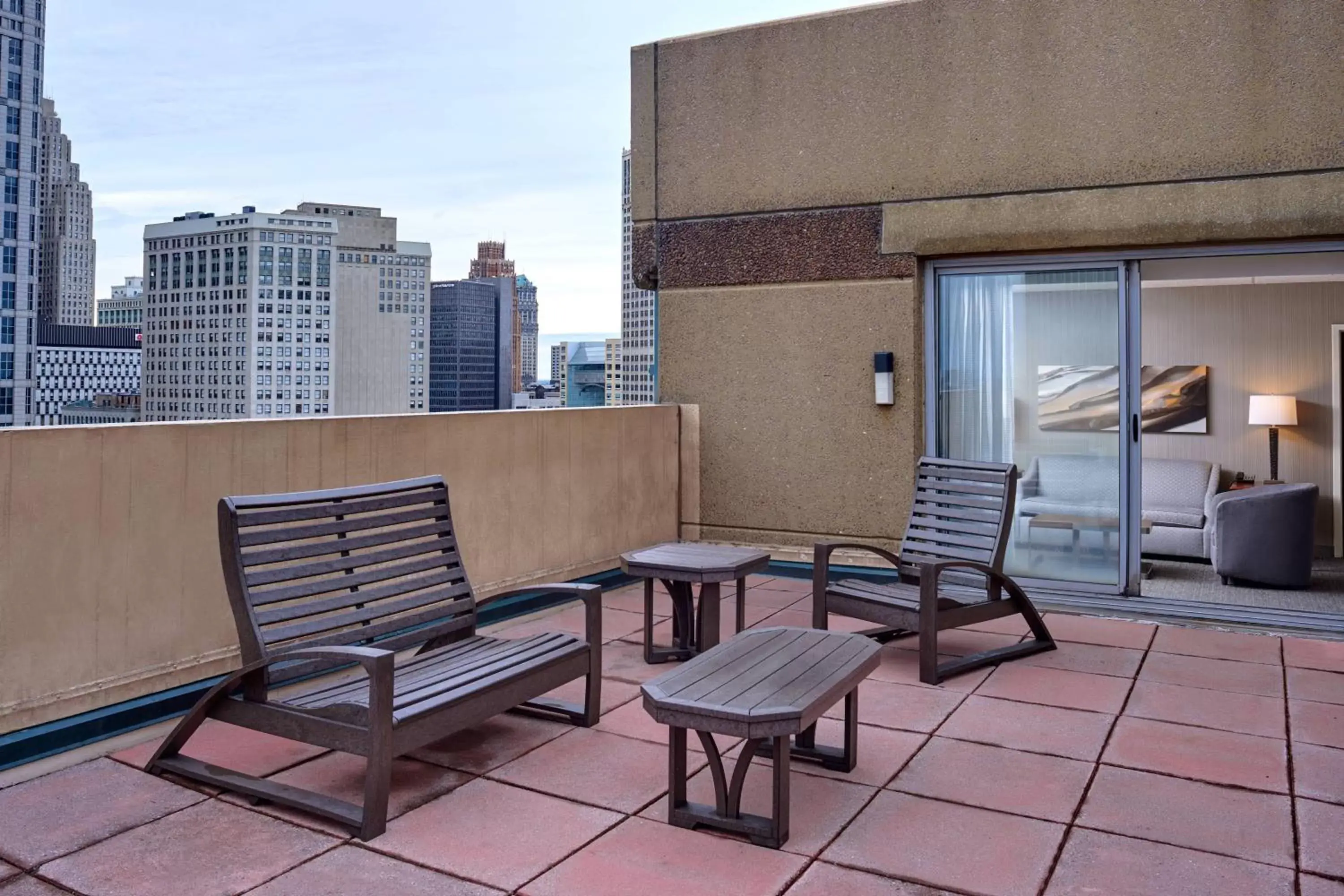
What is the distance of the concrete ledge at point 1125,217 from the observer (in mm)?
5102

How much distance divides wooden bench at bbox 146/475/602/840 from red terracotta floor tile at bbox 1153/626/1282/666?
2.86m

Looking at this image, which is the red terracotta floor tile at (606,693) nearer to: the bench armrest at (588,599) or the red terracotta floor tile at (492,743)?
the red terracotta floor tile at (492,743)

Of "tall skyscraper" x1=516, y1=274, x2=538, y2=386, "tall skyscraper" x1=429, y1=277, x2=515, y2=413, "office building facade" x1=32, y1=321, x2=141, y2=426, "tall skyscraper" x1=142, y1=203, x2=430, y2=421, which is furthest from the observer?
"office building facade" x1=32, y1=321, x2=141, y2=426

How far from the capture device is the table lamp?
884cm

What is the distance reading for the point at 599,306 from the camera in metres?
50.5

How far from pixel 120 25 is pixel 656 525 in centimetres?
8784

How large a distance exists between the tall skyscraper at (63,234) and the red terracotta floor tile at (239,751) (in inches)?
2845

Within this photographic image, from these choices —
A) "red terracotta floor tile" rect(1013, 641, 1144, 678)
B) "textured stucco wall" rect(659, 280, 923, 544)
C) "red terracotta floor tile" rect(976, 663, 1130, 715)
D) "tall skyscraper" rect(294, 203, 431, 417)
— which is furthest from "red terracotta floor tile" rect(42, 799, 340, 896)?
"tall skyscraper" rect(294, 203, 431, 417)

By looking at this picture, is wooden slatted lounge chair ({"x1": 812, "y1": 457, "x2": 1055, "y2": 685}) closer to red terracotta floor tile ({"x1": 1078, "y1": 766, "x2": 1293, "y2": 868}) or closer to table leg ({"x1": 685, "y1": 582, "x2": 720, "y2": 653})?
table leg ({"x1": 685, "y1": 582, "x2": 720, "y2": 653})

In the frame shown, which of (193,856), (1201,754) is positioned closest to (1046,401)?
(1201,754)

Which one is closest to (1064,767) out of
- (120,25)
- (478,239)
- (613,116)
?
(613,116)

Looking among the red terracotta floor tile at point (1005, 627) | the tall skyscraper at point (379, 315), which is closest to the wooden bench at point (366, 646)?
the red terracotta floor tile at point (1005, 627)

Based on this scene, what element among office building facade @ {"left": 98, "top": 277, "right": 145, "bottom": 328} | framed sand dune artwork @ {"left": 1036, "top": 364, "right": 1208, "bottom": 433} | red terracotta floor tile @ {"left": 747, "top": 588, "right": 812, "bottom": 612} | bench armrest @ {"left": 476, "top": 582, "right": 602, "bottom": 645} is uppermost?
office building facade @ {"left": 98, "top": 277, "right": 145, "bottom": 328}

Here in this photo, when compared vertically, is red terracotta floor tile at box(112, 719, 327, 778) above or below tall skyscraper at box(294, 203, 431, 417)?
below
